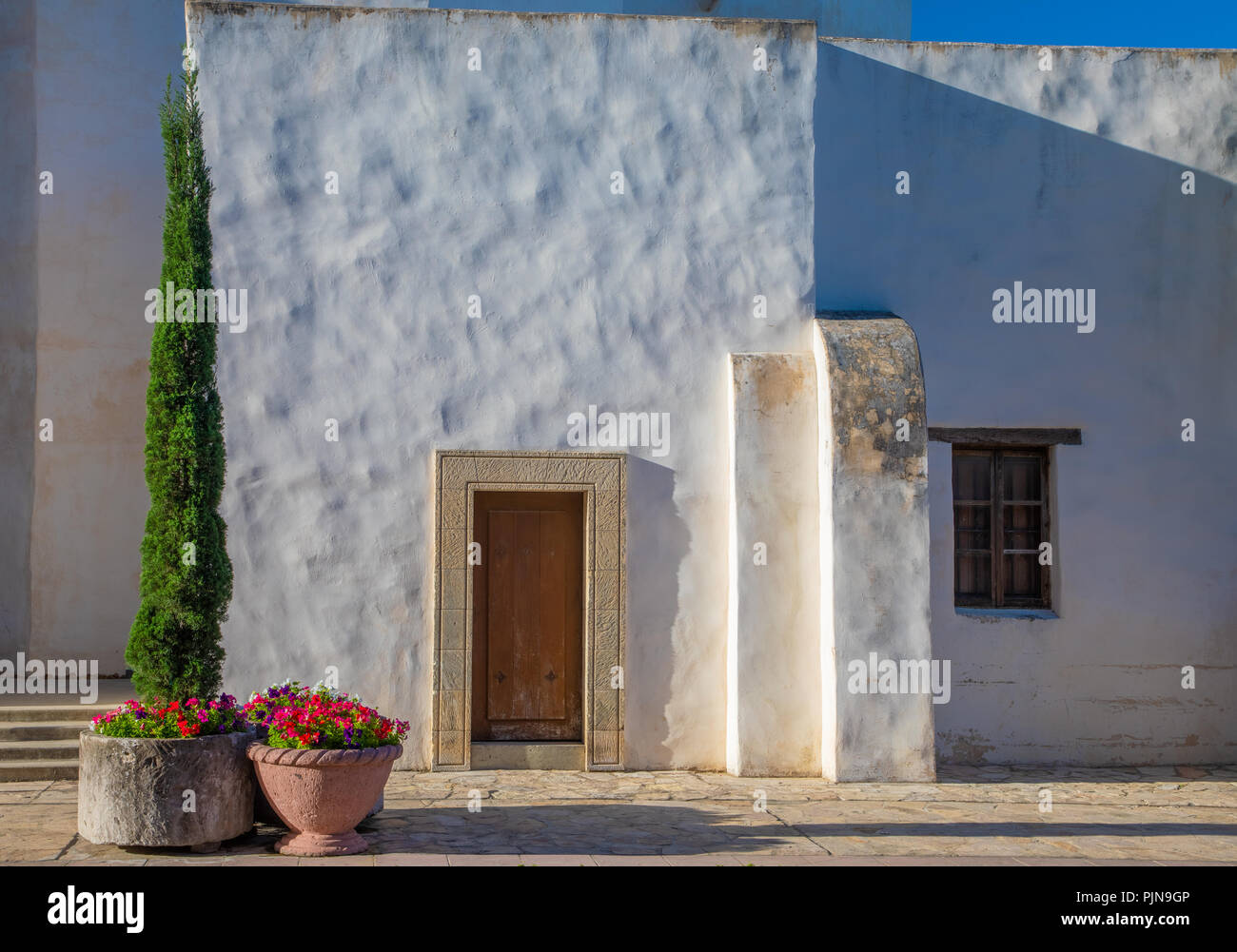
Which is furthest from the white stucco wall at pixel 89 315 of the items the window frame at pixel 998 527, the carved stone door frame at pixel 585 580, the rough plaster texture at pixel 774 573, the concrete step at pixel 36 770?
→ the window frame at pixel 998 527

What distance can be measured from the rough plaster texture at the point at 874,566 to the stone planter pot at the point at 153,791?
4222mm

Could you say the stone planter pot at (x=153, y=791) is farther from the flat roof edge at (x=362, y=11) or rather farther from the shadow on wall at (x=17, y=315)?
the flat roof edge at (x=362, y=11)

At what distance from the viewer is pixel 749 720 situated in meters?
9.11

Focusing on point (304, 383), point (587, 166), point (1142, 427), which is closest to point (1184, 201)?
point (1142, 427)

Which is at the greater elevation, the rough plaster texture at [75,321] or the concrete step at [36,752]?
the rough plaster texture at [75,321]

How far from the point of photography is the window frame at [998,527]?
10.2 meters

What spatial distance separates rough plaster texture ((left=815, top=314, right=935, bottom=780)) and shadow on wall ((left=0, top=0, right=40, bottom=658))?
6.81m

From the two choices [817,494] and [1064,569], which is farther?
[1064,569]

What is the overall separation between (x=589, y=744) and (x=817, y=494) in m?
2.39

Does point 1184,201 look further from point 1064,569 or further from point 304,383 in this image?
point 304,383

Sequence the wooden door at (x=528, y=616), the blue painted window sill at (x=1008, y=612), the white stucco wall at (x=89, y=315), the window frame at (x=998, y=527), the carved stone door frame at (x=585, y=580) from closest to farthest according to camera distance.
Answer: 1. the carved stone door frame at (x=585, y=580)
2. the wooden door at (x=528, y=616)
3. the blue painted window sill at (x=1008, y=612)
4. the window frame at (x=998, y=527)
5. the white stucco wall at (x=89, y=315)

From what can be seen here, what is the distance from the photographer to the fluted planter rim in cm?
638

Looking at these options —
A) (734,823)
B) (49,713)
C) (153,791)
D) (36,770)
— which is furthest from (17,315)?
(734,823)

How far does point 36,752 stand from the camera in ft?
28.9
